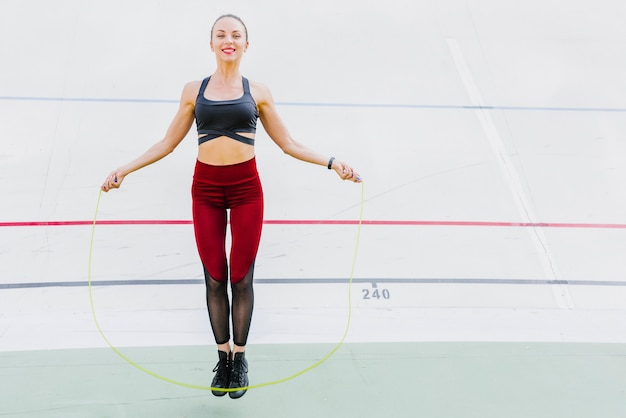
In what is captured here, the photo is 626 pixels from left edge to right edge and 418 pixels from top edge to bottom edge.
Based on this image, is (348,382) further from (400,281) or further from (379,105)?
(379,105)

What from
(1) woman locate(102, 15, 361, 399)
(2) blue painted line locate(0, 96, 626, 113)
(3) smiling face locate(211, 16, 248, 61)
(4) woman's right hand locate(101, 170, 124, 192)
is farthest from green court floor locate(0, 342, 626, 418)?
(2) blue painted line locate(0, 96, 626, 113)

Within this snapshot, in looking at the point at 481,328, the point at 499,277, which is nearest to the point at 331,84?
the point at 499,277

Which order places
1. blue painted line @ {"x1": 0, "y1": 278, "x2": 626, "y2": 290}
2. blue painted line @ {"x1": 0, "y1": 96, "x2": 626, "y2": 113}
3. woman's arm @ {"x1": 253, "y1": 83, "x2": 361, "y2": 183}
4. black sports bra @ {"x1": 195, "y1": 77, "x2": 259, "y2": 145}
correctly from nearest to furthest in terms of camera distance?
black sports bra @ {"x1": 195, "y1": 77, "x2": 259, "y2": 145}, woman's arm @ {"x1": 253, "y1": 83, "x2": 361, "y2": 183}, blue painted line @ {"x1": 0, "y1": 278, "x2": 626, "y2": 290}, blue painted line @ {"x1": 0, "y1": 96, "x2": 626, "y2": 113}

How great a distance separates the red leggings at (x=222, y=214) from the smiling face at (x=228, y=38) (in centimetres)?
44

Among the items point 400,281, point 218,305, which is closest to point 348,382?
point 218,305

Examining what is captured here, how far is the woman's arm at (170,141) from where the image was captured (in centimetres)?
244

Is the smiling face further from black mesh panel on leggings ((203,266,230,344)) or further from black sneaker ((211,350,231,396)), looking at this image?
black sneaker ((211,350,231,396))

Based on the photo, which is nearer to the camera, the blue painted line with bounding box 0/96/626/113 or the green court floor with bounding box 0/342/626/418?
the green court floor with bounding box 0/342/626/418

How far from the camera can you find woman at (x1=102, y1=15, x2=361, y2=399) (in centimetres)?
238

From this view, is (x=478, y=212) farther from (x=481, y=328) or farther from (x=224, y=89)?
(x=224, y=89)

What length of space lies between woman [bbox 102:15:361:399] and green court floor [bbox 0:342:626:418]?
233 mm

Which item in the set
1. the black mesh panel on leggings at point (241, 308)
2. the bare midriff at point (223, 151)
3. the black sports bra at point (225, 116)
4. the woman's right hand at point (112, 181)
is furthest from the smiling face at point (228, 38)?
the black mesh panel on leggings at point (241, 308)

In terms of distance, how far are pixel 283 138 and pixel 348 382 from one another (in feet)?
3.62

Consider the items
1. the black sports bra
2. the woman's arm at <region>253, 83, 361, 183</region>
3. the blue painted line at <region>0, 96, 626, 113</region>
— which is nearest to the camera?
the black sports bra
